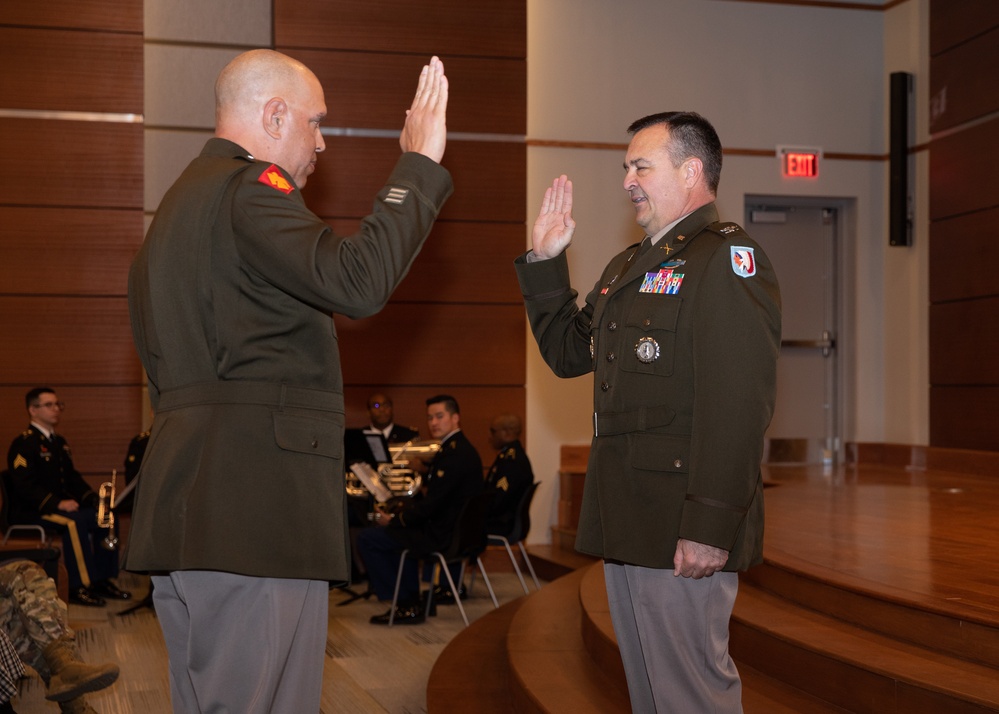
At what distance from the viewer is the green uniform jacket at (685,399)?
6.54 ft

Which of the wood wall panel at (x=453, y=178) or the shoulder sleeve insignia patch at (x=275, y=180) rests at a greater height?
the wood wall panel at (x=453, y=178)

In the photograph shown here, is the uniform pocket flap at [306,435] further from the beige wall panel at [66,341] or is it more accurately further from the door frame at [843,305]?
the door frame at [843,305]

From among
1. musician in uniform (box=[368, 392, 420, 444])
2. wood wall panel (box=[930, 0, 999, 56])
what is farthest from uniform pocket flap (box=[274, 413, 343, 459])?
wood wall panel (box=[930, 0, 999, 56])

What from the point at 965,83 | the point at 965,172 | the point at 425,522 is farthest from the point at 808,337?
the point at 425,522

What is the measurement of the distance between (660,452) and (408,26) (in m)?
6.51

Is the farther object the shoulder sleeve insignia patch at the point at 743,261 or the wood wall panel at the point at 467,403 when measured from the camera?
the wood wall panel at the point at 467,403

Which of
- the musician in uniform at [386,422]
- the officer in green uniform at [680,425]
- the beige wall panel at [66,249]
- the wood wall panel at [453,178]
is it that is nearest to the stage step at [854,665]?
the officer in green uniform at [680,425]

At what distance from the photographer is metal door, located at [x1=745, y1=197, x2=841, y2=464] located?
8875 millimetres

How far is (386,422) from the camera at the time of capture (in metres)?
7.52

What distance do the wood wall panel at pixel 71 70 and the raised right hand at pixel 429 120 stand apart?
20.9ft

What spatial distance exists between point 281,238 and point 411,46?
672 centimetres

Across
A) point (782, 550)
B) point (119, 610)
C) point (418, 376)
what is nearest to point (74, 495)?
point (119, 610)

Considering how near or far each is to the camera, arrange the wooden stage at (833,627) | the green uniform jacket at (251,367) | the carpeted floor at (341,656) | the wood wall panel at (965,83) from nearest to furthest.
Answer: the green uniform jacket at (251,367)
the wooden stage at (833,627)
the carpeted floor at (341,656)
the wood wall panel at (965,83)

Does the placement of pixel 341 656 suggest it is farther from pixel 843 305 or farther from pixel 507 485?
pixel 843 305
